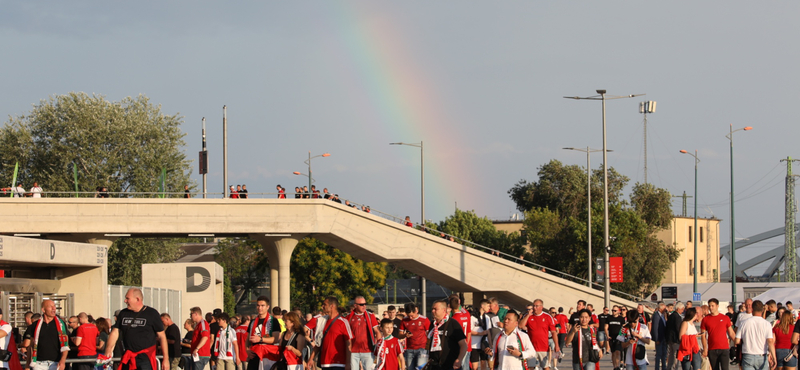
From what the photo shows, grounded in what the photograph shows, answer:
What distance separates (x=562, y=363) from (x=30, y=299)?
13500 mm

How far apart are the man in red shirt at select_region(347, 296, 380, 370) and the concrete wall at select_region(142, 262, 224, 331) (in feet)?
72.8

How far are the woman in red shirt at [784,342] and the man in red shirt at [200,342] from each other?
9448 mm

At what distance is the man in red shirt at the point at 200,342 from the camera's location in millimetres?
15836

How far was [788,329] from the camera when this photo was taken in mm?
14109

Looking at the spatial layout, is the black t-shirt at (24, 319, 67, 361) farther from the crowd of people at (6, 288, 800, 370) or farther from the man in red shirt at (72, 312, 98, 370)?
the man in red shirt at (72, 312, 98, 370)

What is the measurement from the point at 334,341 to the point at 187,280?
Result: 23.5 meters

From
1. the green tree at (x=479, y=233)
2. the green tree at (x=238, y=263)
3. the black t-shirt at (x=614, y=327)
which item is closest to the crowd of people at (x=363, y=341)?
the black t-shirt at (x=614, y=327)

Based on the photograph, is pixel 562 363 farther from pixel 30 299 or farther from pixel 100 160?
pixel 100 160

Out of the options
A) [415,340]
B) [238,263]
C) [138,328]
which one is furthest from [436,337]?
[238,263]

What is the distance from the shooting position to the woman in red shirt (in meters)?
14.1

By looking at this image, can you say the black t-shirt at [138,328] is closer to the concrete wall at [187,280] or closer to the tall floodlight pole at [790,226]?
the concrete wall at [187,280]

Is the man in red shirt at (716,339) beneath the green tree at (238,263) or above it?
above

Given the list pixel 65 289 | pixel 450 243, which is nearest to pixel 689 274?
pixel 450 243

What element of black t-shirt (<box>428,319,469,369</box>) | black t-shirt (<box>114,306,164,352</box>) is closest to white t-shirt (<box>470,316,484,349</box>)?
black t-shirt (<box>428,319,469,369</box>)
